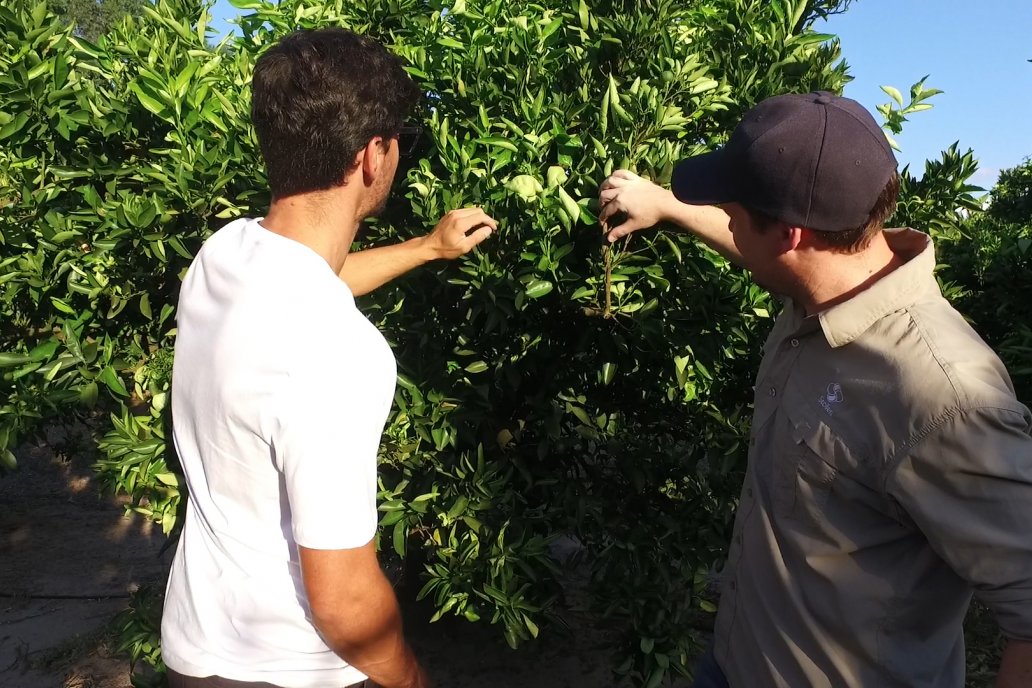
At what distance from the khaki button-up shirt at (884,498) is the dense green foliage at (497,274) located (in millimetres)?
681

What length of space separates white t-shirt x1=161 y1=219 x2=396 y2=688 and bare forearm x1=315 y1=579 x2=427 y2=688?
0.06 m

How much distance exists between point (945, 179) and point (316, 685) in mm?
2321

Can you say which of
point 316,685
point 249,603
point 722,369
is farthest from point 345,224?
point 722,369

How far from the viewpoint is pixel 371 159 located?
5.68ft

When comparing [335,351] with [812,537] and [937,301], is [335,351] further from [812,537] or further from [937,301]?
[937,301]

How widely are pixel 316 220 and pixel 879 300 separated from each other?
1189 mm

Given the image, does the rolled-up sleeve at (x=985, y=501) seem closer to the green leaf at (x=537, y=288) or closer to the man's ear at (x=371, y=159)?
the green leaf at (x=537, y=288)

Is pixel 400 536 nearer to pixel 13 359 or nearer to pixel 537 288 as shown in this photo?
pixel 537 288

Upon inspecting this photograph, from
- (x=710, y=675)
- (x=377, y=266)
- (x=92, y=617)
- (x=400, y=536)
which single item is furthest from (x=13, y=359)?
(x=92, y=617)

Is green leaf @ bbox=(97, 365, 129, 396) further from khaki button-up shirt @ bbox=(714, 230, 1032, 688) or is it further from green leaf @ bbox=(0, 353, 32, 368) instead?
khaki button-up shirt @ bbox=(714, 230, 1032, 688)

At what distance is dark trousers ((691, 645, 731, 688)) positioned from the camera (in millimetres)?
2047

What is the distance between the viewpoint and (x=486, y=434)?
287 centimetres

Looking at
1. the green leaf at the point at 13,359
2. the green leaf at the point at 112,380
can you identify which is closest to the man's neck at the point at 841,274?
the green leaf at the point at 112,380

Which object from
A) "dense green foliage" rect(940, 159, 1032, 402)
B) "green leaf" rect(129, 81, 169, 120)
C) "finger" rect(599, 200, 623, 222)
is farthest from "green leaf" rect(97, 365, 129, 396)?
"dense green foliage" rect(940, 159, 1032, 402)
